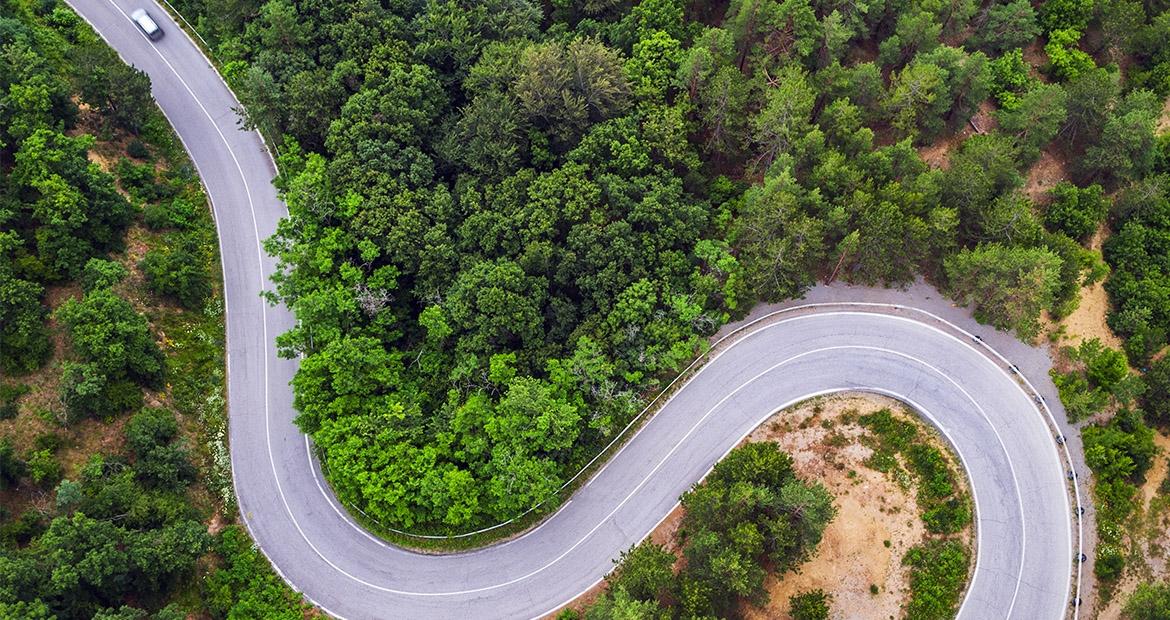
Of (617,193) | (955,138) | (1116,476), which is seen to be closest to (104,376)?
(617,193)

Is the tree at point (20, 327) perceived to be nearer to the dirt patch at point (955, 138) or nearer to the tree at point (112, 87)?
the tree at point (112, 87)

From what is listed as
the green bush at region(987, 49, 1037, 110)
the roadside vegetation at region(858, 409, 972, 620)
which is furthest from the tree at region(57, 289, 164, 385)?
the green bush at region(987, 49, 1037, 110)

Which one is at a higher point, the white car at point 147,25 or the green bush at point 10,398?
the white car at point 147,25

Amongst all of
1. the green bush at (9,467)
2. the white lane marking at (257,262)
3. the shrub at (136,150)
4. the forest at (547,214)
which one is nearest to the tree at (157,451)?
the forest at (547,214)

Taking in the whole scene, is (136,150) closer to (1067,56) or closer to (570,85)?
(570,85)

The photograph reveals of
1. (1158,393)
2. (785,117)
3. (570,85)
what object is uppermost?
(570,85)

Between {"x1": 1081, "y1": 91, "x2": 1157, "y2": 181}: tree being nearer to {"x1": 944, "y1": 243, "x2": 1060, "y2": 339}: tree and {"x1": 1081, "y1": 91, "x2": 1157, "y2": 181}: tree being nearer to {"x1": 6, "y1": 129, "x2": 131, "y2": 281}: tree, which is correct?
{"x1": 944, "y1": 243, "x2": 1060, "y2": 339}: tree
